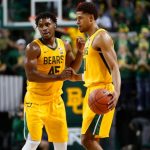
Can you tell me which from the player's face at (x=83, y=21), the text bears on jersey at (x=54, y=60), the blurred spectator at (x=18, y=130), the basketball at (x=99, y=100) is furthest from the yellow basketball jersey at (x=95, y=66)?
the blurred spectator at (x=18, y=130)

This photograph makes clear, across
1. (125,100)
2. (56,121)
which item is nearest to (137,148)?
(125,100)

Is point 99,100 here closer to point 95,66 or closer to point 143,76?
point 95,66

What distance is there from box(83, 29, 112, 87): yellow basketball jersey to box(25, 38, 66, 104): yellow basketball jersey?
63cm

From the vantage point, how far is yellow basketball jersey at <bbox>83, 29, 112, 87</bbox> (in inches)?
315

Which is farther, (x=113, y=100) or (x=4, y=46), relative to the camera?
(x=4, y=46)

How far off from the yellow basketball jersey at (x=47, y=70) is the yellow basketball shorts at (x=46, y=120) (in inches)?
3.7

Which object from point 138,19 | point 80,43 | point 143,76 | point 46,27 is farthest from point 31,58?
point 138,19

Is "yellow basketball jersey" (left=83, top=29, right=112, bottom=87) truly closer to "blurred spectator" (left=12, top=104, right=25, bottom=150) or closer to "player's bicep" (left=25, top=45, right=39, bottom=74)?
"player's bicep" (left=25, top=45, right=39, bottom=74)

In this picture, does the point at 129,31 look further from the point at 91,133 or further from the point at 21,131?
the point at 91,133

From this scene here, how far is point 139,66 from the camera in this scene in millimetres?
12984

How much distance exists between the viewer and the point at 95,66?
8039mm

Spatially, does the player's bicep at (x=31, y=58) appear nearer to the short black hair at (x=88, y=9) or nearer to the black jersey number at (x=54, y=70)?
the black jersey number at (x=54, y=70)

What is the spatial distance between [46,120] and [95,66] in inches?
42.6

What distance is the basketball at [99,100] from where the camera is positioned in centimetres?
759
